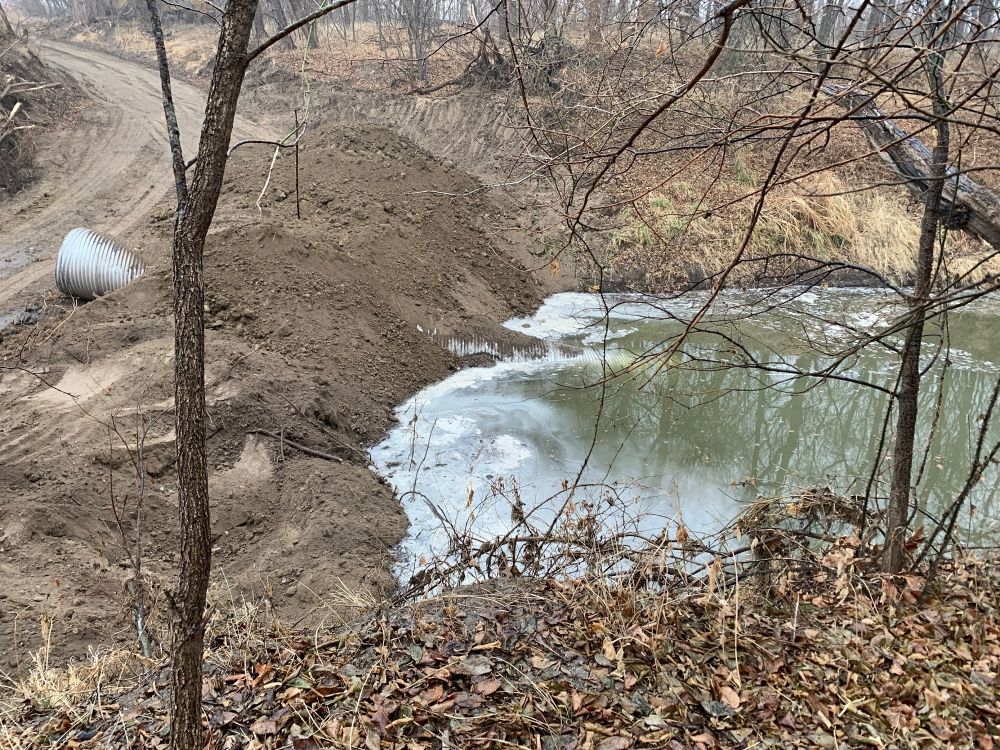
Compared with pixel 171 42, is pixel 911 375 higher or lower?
lower

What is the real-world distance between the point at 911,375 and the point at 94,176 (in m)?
16.9

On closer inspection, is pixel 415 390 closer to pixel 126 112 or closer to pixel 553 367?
pixel 553 367

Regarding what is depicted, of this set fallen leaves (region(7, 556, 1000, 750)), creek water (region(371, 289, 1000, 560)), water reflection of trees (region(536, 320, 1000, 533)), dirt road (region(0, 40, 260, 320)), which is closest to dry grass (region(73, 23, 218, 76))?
dirt road (region(0, 40, 260, 320))

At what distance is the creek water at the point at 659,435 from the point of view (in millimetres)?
6965

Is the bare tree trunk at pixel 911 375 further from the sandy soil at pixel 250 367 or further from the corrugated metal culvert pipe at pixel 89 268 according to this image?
the corrugated metal culvert pipe at pixel 89 268

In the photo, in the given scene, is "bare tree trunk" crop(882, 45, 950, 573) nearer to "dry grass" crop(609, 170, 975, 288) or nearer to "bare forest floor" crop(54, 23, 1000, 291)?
"bare forest floor" crop(54, 23, 1000, 291)

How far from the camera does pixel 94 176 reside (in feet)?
50.3

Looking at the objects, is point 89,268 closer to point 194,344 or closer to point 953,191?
point 194,344

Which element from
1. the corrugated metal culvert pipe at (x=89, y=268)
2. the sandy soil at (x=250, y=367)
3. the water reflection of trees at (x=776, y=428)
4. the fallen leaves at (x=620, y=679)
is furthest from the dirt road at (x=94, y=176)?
the fallen leaves at (x=620, y=679)

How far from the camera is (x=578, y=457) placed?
8.05 m

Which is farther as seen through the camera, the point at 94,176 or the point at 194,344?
the point at 94,176

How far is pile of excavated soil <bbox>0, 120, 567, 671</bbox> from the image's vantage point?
5.27 metres

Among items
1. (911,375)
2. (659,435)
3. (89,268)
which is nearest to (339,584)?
(911,375)

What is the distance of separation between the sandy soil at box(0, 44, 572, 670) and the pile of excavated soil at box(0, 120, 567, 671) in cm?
2
